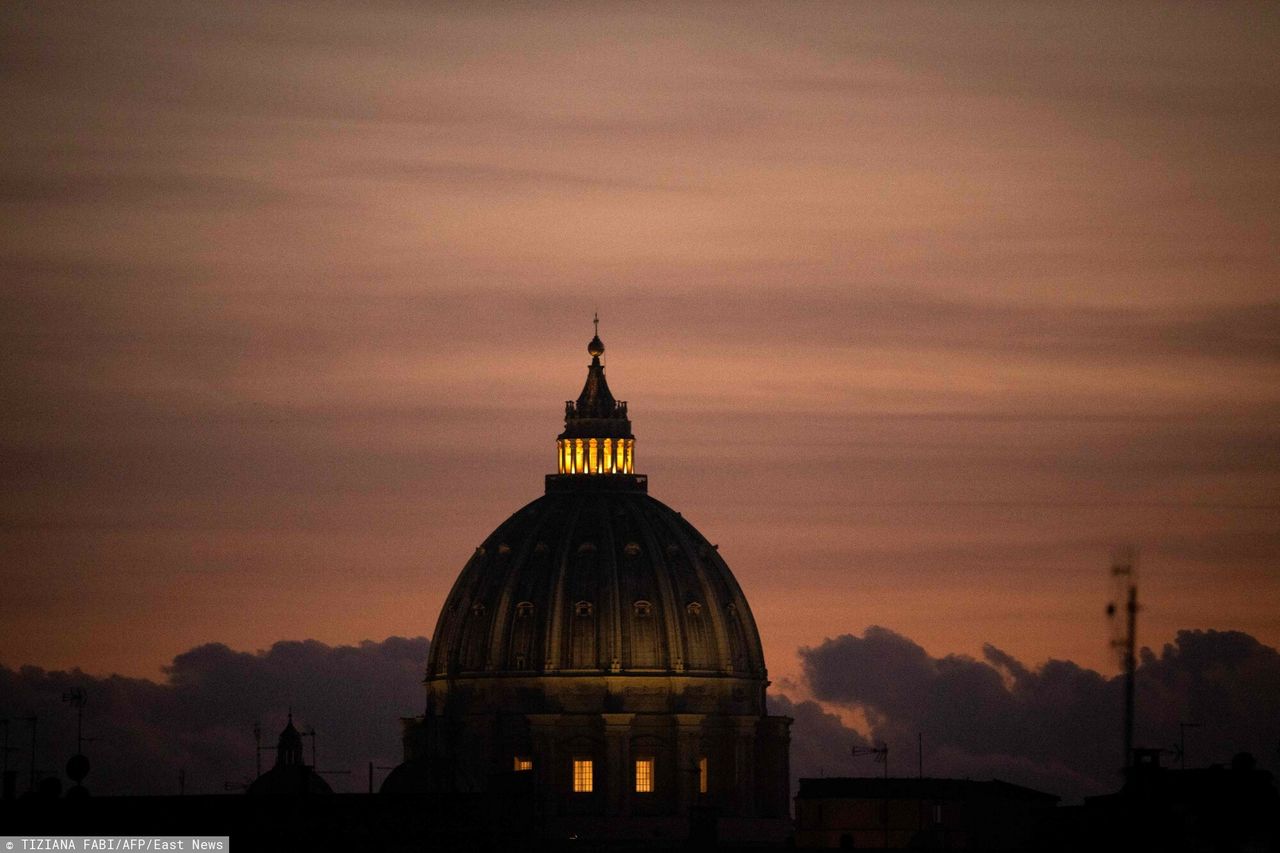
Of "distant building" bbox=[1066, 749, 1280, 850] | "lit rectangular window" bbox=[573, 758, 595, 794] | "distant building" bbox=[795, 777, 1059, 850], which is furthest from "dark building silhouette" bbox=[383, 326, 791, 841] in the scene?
"distant building" bbox=[1066, 749, 1280, 850]

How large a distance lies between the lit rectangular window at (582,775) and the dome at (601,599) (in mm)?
4113

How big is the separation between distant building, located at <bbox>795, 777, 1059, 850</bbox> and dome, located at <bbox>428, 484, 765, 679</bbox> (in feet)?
48.7

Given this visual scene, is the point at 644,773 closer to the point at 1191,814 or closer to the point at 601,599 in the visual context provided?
the point at 601,599

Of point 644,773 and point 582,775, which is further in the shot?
point 644,773

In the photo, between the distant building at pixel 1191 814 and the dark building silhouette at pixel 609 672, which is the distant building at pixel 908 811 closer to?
the dark building silhouette at pixel 609 672

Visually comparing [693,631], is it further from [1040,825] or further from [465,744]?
[1040,825]

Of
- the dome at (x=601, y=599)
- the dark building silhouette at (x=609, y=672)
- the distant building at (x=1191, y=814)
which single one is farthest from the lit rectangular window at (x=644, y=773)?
the distant building at (x=1191, y=814)

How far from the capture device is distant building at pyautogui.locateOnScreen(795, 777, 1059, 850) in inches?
6585

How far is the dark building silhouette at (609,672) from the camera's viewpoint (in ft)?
629

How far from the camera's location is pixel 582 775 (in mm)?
193125

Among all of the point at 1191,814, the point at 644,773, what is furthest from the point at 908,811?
the point at 1191,814

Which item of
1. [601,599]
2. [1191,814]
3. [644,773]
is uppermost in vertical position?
[601,599]

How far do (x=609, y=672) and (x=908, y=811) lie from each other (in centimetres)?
2371

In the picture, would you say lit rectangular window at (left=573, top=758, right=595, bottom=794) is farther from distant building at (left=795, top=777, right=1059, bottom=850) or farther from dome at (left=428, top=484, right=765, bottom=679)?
distant building at (left=795, top=777, right=1059, bottom=850)
